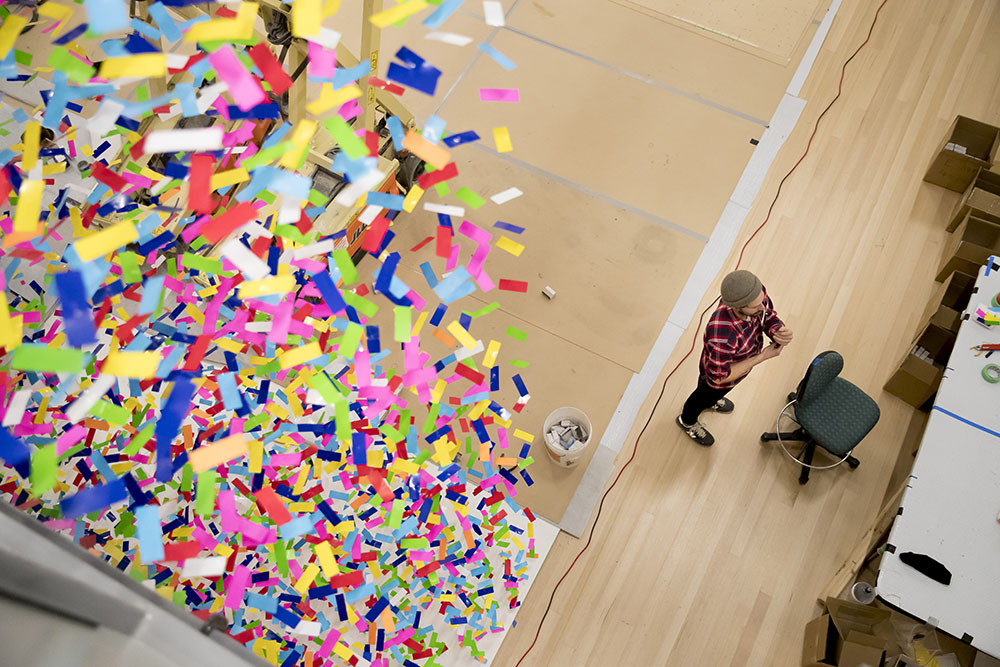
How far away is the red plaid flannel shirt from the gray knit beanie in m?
0.11

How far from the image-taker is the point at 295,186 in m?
1.55

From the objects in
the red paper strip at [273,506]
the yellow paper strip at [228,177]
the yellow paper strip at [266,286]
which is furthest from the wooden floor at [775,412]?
the yellow paper strip at [228,177]

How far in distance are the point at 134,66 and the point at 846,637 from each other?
3099 mm

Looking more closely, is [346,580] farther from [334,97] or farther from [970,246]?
[970,246]

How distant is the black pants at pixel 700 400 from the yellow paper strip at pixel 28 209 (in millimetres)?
2439

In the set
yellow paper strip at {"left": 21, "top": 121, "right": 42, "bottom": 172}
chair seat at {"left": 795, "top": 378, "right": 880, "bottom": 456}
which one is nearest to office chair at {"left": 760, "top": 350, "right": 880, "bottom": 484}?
chair seat at {"left": 795, "top": 378, "right": 880, "bottom": 456}

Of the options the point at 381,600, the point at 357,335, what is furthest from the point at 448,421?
the point at 357,335

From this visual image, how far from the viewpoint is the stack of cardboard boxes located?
3.39 metres

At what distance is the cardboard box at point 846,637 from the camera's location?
2734mm

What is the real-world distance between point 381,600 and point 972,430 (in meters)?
2.46

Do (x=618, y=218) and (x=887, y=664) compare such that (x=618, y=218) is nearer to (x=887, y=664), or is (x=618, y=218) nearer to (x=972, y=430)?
(x=972, y=430)

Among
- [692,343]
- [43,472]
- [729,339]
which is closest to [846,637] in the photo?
[729,339]

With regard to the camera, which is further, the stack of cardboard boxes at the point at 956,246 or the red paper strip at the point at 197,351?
the stack of cardboard boxes at the point at 956,246

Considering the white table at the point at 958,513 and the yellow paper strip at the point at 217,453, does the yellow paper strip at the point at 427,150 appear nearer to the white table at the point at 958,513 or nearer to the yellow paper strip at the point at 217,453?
the yellow paper strip at the point at 217,453
